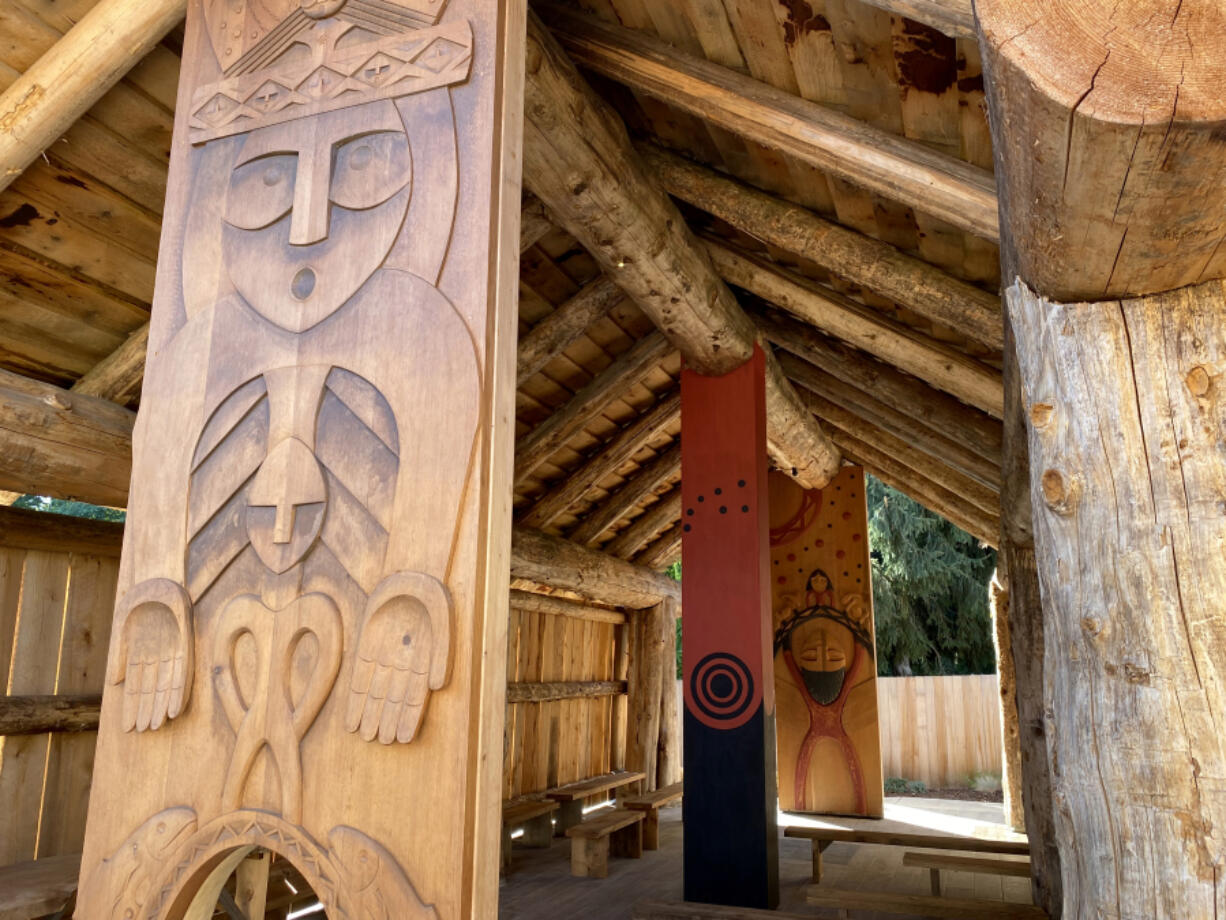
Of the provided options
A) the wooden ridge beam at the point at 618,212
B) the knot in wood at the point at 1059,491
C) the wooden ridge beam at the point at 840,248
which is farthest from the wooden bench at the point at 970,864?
the knot in wood at the point at 1059,491

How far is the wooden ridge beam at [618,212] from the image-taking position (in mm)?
3123

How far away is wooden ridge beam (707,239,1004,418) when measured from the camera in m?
4.34

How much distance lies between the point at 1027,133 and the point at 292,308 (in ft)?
5.05

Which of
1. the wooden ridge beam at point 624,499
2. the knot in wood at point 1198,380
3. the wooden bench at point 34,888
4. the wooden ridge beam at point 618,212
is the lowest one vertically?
the wooden bench at point 34,888

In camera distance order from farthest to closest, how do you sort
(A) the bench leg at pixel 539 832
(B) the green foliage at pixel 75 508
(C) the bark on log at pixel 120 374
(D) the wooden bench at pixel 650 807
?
(B) the green foliage at pixel 75 508 → (A) the bench leg at pixel 539 832 → (D) the wooden bench at pixel 650 807 → (C) the bark on log at pixel 120 374

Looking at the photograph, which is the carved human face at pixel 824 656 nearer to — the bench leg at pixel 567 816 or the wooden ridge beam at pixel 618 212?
the bench leg at pixel 567 816

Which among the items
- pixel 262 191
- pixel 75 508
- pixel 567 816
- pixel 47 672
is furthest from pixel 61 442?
pixel 75 508

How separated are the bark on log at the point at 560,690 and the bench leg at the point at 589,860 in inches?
62.5

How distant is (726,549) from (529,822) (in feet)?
11.2

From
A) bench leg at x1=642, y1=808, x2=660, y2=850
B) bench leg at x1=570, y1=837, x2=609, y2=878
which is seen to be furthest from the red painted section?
bench leg at x1=642, y1=808, x2=660, y2=850

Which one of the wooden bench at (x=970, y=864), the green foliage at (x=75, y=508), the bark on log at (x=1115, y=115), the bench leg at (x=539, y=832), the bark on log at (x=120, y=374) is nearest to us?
the bark on log at (x=1115, y=115)

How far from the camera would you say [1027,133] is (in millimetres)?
1103

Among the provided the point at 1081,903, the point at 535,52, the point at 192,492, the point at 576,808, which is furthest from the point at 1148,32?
the point at 576,808

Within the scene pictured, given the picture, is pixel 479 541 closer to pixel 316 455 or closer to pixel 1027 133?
pixel 316 455
